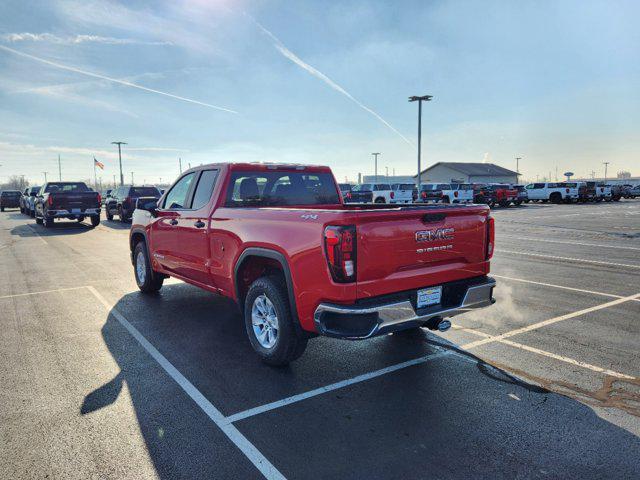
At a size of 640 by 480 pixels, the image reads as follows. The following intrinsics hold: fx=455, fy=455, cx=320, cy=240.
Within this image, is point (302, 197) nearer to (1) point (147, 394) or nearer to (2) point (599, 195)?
(1) point (147, 394)

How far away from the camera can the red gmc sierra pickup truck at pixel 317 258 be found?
3.41 meters

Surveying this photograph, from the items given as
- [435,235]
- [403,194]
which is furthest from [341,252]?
[403,194]

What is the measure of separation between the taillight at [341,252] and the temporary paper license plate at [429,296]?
2.33ft

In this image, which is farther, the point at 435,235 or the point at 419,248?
the point at 435,235

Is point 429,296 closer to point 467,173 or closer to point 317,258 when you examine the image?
point 317,258

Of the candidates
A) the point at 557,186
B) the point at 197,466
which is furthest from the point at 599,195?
the point at 197,466

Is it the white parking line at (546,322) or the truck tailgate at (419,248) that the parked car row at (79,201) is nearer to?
the white parking line at (546,322)

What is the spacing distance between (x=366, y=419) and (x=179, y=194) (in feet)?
13.4

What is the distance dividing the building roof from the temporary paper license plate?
8126cm

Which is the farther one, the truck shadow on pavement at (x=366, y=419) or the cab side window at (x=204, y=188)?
the cab side window at (x=204, y=188)

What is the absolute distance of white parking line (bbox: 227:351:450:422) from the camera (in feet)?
11.1

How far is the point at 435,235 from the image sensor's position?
3.88 m

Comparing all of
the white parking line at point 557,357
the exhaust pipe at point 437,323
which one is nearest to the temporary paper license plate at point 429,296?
the exhaust pipe at point 437,323

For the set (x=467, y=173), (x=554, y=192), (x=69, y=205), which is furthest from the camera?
(x=467, y=173)
